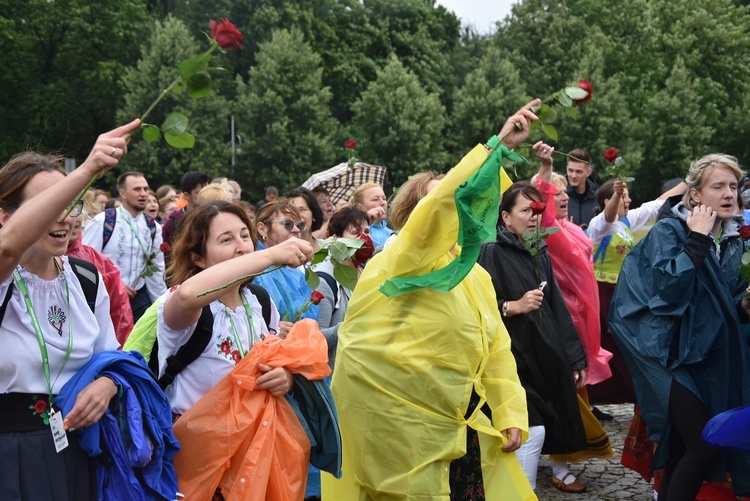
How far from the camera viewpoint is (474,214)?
3443 mm

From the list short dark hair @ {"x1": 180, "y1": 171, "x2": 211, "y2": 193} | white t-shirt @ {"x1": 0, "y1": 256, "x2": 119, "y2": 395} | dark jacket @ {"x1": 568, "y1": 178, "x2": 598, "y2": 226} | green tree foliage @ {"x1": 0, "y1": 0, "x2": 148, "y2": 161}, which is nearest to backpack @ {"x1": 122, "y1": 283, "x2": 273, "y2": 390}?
white t-shirt @ {"x1": 0, "y1": 256, "x2": 119, "y2": 395}

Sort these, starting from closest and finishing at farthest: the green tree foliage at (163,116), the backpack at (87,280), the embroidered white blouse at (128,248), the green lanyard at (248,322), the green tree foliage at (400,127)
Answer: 1. the backpack at (87,280)
2. the green lanyard at (248,322)
3. the embroidered white blouse at (128,248)
4. the green tree foliage at (163,116)
5. the green tree foliage at (400,127)

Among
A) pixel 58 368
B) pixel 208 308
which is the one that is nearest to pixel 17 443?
pixel 58 368

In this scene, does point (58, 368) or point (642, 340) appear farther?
point (642, 340)

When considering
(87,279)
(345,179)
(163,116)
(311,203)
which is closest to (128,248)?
(311,203)

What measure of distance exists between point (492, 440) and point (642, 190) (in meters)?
33.3

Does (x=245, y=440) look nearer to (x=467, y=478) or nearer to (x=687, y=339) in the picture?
(x=467, y=478)

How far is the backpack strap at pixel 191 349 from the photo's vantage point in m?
3.34

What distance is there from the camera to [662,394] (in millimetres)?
4918

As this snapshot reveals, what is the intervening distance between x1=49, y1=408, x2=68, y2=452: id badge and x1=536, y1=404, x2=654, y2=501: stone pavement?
4.08 m

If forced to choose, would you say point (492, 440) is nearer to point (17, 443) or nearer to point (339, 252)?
point (339, 252)

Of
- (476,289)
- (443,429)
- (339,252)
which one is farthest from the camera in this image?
(476,289)

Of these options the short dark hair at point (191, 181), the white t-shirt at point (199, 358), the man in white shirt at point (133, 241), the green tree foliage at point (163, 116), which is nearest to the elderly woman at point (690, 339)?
the white t-shirt at point (199, 358)

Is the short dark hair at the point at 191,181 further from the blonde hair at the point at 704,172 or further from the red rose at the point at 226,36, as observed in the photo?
the red rose at the point at 226,36
